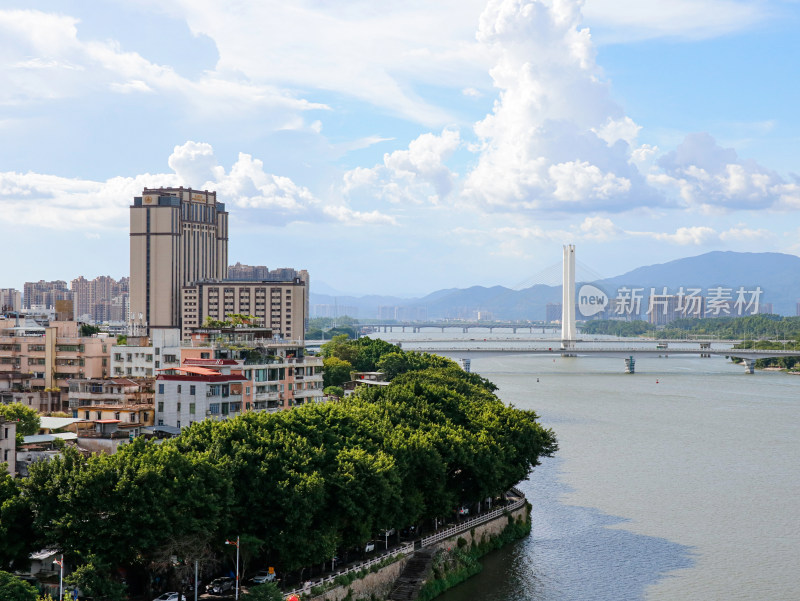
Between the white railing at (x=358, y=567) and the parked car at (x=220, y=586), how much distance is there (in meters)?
0.62

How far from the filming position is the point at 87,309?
262 feet

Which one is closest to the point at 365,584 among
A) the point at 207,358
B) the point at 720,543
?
the point at 720,543

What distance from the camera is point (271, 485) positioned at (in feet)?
31.7

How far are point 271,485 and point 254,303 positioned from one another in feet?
129

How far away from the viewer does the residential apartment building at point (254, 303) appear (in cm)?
4841

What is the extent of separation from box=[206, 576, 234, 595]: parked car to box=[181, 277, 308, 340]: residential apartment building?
3874 cm

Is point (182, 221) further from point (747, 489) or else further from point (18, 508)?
point (18, 508)

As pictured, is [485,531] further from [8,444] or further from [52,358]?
[52,358]

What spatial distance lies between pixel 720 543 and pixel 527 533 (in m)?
2.58

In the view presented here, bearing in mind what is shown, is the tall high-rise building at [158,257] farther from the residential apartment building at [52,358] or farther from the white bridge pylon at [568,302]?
the residential apartment building at [52,358]

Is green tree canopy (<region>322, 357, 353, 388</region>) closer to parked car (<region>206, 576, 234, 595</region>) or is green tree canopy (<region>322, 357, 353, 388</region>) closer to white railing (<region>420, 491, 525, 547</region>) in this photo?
white railing (<region>420, 491, 525, 547</region>)

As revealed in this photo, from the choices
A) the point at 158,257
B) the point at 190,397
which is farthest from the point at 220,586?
the point at 158,257

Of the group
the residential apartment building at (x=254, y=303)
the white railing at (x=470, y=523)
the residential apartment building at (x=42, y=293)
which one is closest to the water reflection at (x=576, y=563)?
the white railing at (x=470, y=523)

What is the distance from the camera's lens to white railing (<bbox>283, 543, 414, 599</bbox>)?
9348mm
